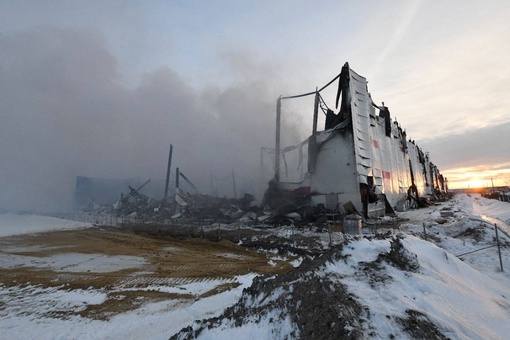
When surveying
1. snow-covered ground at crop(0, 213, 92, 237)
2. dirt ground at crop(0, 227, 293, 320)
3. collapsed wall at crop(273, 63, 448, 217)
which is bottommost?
dirt ground at crop(0, 227, 293, 320)

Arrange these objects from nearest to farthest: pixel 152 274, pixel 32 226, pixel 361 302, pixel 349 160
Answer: pixel 361 302, pixel 152 274, pixel 349 160, pixel 32 226

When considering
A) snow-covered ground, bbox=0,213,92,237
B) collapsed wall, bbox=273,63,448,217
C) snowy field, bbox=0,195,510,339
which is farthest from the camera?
snow-covered ground, bbox=0,213,92,237

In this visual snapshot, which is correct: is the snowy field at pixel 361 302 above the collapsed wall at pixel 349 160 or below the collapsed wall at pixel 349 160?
below

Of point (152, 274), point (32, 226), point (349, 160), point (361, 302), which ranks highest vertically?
point (349, 160)

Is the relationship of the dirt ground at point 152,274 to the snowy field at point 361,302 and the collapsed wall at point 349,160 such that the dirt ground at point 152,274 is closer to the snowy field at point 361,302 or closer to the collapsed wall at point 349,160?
the snowy field at point 361,302

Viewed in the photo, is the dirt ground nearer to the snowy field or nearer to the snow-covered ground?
the snowy field

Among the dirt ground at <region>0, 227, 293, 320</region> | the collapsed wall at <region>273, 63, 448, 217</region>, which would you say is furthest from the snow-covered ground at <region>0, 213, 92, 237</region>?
the collapsed wall at <region>273, 63, 448, 217</region>

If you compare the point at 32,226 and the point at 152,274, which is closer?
the point at 152,274

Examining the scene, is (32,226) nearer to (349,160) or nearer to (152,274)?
(152,274)

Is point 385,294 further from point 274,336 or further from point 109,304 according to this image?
point 109,304

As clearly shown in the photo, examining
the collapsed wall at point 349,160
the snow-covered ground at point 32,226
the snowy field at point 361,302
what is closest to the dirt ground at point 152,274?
the snowy field at point 361,302

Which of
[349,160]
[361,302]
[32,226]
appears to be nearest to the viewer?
[361,302]

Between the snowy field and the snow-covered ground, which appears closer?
the snowy field

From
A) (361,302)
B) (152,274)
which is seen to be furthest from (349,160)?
(361,302)
